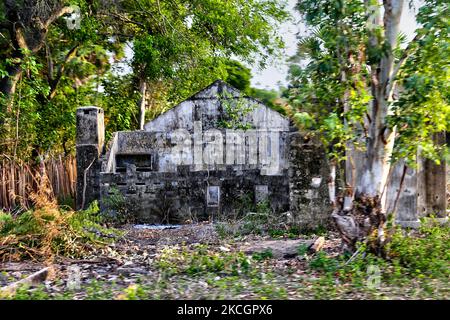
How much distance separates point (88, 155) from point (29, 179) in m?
2.08

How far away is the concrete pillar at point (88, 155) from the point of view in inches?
484

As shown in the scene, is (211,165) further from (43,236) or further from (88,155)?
(43,236)

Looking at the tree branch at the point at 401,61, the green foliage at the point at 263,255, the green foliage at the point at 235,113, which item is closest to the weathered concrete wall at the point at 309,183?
the green foliage at the point at 263,255

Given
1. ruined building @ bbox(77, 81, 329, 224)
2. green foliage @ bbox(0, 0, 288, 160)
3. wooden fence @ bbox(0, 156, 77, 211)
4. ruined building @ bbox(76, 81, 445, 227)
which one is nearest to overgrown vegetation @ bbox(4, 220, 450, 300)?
ruined building @ bbox(76, 81, 445, 227)

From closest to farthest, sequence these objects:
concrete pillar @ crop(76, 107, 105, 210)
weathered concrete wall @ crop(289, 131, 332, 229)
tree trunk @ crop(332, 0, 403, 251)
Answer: tree trunk @ crop(332, 0, 403, 251) → weathered concrete wall @ crop(289, 131, 332, 229) → concrete pillar @ crop(76, 107, 105, 210)

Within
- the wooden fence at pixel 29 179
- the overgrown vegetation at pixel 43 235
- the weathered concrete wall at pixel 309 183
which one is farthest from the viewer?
the wooden fence at pixel 29 179

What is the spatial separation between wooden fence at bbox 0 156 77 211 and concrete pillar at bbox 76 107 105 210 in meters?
0.99

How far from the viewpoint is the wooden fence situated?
13258mm

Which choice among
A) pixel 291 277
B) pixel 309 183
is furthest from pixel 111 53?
pixel 291 277

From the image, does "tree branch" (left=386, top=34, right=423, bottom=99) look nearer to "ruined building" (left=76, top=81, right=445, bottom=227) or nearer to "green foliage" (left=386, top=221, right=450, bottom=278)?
"green foliage" (left=386, top=221, right=450, bottom=278)

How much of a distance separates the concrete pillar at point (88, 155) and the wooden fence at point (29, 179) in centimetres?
99

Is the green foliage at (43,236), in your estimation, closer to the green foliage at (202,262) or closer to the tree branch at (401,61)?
the green foliage at (202,262)

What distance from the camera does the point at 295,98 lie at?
7.21m

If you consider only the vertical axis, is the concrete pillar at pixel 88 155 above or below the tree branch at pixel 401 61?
below
